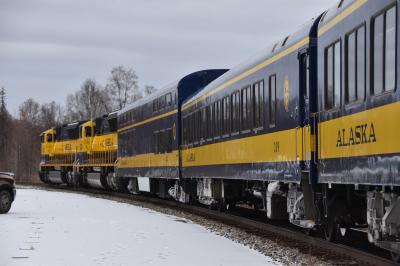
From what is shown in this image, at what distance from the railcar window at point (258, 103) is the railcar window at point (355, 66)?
520 centimetres

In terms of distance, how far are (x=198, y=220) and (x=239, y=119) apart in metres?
3.72

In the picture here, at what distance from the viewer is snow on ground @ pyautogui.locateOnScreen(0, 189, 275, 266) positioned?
38.3ft

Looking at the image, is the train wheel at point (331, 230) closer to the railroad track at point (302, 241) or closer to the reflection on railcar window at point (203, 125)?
the railroad track at point (302, 241)

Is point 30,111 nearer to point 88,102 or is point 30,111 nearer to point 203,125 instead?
point 88,102

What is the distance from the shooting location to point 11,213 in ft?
74.5

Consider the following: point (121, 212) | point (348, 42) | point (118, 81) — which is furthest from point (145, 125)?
point (118, 81)

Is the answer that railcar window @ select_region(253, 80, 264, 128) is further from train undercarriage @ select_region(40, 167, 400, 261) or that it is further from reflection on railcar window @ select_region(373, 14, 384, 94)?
reflection on railcar window @ select_region(373, 14, 384, 94)

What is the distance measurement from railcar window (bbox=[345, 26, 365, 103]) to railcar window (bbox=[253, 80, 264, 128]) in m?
5.20

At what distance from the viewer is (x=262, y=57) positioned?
16.2 m

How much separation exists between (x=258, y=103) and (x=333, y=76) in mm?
4769

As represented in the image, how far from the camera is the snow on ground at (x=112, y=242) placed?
11.7 metres

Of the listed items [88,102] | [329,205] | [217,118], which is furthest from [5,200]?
[88,102]

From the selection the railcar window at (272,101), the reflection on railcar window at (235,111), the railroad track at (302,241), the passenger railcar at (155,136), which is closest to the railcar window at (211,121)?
the railroad track at (302,241)

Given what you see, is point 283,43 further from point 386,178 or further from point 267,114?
point 386,178
